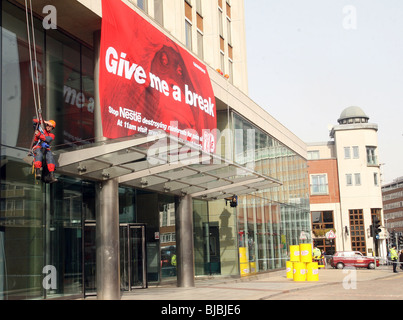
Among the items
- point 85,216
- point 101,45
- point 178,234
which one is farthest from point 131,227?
point 101,45

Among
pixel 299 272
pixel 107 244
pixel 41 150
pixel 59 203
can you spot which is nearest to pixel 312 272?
pixel 299 272

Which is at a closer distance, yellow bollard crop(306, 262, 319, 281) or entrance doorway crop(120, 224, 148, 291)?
entrance doorway crop(120, 224, 148, 291)

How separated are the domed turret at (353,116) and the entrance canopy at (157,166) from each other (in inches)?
2348

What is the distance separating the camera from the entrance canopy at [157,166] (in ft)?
50.3

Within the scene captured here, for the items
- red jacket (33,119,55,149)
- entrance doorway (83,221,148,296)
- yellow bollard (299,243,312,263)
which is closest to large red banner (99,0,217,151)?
red jacket (33,119,55,149)

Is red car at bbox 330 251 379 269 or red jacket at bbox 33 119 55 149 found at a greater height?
red jacket at bbox 33 119 55 149

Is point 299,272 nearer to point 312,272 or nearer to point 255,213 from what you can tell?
point 312,272

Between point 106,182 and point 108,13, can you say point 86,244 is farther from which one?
point 108,13

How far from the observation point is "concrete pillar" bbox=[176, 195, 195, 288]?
22.6 m

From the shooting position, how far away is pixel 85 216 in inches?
719

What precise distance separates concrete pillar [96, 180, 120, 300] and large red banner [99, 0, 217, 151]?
200cm

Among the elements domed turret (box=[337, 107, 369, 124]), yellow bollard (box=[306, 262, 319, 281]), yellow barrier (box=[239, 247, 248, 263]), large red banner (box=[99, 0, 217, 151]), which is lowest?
yellow bollard (box=[306, 262, 319, 281])

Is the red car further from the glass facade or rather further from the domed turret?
the domed turret
